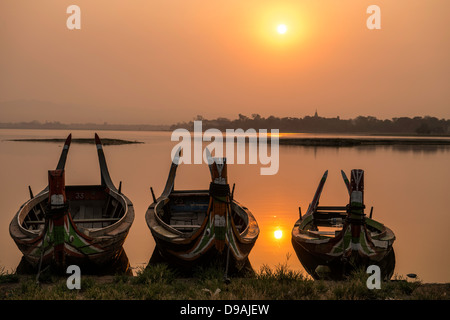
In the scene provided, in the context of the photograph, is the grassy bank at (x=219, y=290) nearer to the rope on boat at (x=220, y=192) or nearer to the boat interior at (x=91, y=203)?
the rope on boat at (x=220, y=192)

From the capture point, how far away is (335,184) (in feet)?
119

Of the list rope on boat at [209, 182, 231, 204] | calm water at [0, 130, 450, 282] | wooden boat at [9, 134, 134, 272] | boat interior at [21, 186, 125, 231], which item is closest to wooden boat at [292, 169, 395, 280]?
calm water at [0, 130, 450, 282]

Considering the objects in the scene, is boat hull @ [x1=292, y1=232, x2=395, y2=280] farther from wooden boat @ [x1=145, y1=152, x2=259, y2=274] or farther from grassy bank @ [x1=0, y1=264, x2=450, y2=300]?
wooden boat @ [x1=145, y1=152, x2=259, y2=274]

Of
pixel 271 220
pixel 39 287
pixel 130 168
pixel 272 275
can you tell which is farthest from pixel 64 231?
pixel 130 168

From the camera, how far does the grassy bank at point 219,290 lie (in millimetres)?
7018

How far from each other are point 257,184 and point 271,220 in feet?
54.8

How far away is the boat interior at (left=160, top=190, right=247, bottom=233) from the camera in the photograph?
13547 mm

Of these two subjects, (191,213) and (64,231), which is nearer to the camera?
(64,231)

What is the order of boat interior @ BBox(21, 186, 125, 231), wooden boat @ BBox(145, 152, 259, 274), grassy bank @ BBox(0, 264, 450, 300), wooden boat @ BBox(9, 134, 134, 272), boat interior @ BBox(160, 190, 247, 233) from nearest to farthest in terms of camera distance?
grassy bank @ BBox(0, 264, 450, 300) → wooden boat @ BBox(9, 134, 134, 272) → wooden boat @ BBox(145, 152, 259, 274) → boat interior @ BBox(160, 190, 247, 233) → boat interior @ BBox(21, 186, 125, 231)

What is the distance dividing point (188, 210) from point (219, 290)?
717 centimetres

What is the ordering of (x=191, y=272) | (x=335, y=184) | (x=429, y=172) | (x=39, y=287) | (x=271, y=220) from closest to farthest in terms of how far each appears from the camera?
(x=39, y=287)
(x=191, y=272)
(x=271, y=220)
(x=335, y=184)
(x=429, y=172)

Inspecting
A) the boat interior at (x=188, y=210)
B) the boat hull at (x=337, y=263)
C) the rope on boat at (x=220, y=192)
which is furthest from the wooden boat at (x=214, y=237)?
the boat hull at (x=337, y=263)

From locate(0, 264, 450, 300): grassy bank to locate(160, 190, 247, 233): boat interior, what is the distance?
16.0ft
